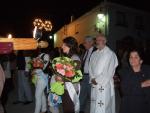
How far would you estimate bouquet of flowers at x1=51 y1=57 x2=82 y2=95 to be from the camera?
687 cm

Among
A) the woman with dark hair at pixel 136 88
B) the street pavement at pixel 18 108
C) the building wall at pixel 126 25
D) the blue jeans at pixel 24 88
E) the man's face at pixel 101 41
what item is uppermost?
the building wall at pixel 126 25

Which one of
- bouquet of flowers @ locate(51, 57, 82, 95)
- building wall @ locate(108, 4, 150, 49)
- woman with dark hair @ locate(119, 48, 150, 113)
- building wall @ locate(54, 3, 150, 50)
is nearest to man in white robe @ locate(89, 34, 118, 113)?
bouquet of flowers @ locate(51, 57, 82, 95)

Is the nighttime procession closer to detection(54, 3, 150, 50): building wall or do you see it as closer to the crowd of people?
the crowd of people

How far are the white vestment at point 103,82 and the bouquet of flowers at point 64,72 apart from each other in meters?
1.16

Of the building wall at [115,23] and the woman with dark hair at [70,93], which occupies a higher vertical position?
the building wall at [115,23]

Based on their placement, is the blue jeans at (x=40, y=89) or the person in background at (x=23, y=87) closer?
Result: the blue jeans at (x=40, y=89)

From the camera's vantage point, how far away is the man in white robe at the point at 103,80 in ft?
26.1

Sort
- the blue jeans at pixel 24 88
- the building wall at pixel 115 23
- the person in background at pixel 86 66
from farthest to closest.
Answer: the building wall at pixel 115 23, the blue jeans at pixel 24 88, the person in background at pixel 86 66

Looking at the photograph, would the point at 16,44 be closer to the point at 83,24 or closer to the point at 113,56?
the point at 113,56

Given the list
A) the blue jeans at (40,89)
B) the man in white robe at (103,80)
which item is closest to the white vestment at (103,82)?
the man in white robe at (103,80)

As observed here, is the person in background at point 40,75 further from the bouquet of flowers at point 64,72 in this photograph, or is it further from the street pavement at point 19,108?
the bouquet of flowers at point 64,72

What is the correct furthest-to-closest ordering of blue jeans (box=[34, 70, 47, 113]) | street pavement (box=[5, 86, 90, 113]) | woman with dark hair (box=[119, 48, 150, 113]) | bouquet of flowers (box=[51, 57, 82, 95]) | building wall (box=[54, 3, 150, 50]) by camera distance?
building wall (box=[54, 3, 150, 50])
street pavement (box=[5, 86, 90, 113])
blue jeans (box=[34, 70, 47, 113])
bouquet of flowers (box=[51, 57, 82, 95])
woman with dark hair (box=[119, 48, 150, 113])

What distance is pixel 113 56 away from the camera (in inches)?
319

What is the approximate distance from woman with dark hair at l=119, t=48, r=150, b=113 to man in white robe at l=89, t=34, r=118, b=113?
7.39ft
